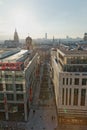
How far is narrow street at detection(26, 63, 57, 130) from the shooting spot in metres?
60.4

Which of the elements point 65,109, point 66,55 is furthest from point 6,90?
point 66,55

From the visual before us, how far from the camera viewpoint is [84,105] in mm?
59188

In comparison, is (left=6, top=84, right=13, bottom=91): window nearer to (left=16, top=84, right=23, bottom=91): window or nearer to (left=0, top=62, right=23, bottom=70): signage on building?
(left=16, top=84, right=23, bottom=91): window

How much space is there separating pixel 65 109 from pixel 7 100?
2624cm

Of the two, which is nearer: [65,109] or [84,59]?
[65,109]

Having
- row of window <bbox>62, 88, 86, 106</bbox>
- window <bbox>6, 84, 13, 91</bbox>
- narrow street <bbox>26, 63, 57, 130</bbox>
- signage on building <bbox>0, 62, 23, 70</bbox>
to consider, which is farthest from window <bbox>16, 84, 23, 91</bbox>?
row of window <bbox>62, 88, 86, 106</bbox>

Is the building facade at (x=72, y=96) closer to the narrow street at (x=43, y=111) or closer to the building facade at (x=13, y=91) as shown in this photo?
the narrow street at (x=43, y=111)

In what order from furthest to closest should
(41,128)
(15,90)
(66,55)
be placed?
(66,55) < (15,90) < (41,128)

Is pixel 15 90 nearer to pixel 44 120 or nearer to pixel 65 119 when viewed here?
pixel 44 120

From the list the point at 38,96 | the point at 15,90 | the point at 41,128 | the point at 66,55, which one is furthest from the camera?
the point at 38,96

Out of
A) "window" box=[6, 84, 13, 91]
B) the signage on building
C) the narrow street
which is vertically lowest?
the narrow street

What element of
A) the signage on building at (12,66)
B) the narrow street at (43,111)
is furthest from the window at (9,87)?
the narrow street at (43,111)

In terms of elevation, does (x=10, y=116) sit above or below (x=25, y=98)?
below

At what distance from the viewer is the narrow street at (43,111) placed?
60438 millimetres
